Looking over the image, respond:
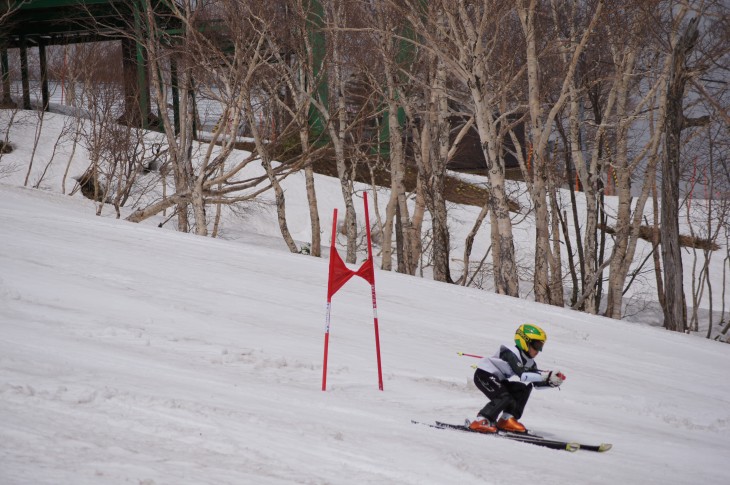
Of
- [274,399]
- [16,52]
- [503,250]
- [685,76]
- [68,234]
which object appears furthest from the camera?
[16,52]

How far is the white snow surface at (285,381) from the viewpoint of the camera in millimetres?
5074

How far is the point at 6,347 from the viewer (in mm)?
6668

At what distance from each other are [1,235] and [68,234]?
135 cm

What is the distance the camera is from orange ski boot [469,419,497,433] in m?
6.61

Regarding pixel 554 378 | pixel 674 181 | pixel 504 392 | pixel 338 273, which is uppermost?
pixel 674 181

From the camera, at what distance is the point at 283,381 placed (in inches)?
289

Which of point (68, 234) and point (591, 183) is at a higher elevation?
point (591, 183)

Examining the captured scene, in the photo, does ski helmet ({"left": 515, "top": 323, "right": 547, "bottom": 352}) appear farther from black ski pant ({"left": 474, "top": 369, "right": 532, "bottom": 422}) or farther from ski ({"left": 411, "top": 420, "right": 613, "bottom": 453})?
ski ({"left": 411, "top": 420, "right": 613, "bottom": 453})

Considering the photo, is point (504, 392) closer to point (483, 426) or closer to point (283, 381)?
point (483, 426)

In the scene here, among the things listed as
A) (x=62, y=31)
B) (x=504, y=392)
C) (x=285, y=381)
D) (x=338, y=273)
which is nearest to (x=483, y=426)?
(x=504, y=392)

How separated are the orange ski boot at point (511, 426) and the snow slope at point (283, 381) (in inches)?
9.4

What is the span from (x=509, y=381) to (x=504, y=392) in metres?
0.12

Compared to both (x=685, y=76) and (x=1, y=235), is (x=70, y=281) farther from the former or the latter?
(x=685, y=76)

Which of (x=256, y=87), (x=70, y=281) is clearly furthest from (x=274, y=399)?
(x=256, y=87)
